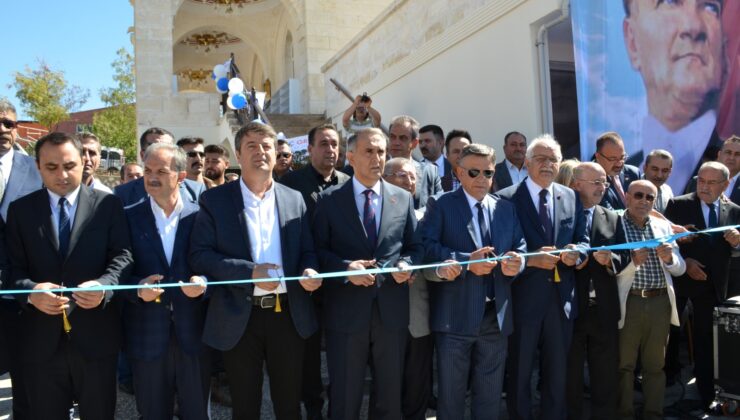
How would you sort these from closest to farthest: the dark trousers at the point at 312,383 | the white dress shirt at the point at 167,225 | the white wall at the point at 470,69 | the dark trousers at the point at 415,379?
the white dress shirt at the point at 167,225 → the dark trousers at the point at 415,379 → the dark trousers at the point at 312,383 → the white wall at the point at 470,69

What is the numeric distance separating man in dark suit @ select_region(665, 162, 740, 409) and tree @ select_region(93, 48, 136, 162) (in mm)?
29602

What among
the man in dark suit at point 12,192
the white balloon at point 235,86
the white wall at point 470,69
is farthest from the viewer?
the white balloon at point 235,86

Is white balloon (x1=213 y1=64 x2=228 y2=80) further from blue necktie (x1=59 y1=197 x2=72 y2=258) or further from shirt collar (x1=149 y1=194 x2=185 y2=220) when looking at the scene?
blue necktie (x1=59 y1=197 x2=72 y2=258)

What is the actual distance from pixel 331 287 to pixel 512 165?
11.1ft

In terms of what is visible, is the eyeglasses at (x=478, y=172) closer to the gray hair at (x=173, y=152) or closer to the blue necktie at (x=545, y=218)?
the blue necktie at (x=545, y=218)

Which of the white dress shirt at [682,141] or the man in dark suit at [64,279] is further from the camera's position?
the white dress shirt at [682,141]

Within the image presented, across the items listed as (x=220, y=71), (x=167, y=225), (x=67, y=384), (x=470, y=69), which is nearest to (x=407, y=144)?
(x=167, y=225)

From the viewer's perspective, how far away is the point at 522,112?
26.8ft

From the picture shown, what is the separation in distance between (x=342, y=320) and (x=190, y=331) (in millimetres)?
869

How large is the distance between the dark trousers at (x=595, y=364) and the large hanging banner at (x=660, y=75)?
2.75 meters

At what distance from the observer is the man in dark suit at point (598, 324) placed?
398cm

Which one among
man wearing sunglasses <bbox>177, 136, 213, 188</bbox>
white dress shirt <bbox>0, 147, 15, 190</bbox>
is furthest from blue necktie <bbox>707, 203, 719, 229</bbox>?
white dress shirt <bbox>0, 147, 15, 190</bbox>

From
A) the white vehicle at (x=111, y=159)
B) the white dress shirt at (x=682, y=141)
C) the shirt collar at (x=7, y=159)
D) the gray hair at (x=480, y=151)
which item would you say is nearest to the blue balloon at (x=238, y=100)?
the white dress shirt at (x=682, y=141)

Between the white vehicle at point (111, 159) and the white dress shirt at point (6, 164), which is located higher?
the white vehicle at point (111, 159)
